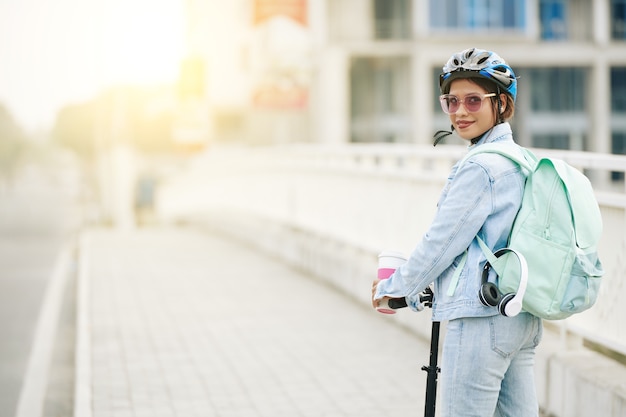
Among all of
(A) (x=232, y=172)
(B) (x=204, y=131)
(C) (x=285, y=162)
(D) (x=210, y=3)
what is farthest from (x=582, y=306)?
(D) (x=210, y=3)

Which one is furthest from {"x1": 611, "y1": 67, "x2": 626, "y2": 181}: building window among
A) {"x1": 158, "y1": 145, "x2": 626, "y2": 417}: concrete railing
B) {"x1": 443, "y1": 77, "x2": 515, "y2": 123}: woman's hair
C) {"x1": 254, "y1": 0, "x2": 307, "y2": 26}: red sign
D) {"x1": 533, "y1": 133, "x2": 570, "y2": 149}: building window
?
{"x1": 443, "y1": 77, "x2": 515, "y2": 123}: woman's hair

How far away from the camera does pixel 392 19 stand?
50875mm

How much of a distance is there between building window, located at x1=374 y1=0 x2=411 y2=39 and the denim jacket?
4629 centimetres

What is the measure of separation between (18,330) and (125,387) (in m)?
4.02

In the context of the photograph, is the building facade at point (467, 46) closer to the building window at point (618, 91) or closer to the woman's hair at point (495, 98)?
the building window at point (618, 91)

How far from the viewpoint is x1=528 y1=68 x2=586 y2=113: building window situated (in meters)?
52.7

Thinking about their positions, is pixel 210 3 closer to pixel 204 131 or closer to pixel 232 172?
pixel 204 131

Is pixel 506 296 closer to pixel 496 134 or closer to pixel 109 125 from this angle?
pixel 496 134

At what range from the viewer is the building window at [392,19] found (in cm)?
4972

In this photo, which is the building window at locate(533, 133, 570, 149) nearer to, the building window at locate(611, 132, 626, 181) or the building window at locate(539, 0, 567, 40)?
the building window at locate(611, 132, 626, 181)

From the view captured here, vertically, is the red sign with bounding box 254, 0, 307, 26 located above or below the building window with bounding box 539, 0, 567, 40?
below

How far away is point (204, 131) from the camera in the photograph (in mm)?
35656

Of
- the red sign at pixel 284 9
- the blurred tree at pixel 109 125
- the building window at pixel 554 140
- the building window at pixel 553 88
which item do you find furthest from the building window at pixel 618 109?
the red sign at pixel 284 9

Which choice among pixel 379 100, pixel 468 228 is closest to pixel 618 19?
pixel 379 100
